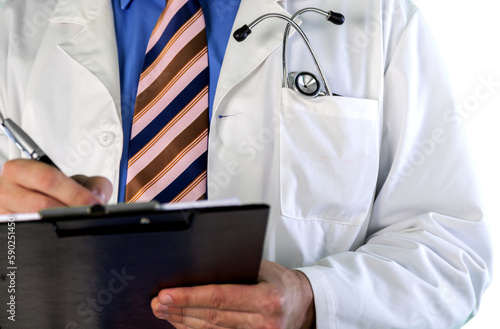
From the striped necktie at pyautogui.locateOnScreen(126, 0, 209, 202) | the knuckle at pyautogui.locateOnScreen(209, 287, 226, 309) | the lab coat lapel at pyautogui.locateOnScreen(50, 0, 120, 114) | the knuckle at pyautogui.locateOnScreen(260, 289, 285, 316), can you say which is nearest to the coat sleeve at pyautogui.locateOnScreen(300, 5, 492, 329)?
the knuckle at pyautogui.locateOnScreen(260, 289, 285, 316)

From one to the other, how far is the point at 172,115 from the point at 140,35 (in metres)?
0.24

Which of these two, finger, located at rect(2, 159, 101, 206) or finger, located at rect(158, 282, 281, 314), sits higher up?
finger, located at rect(2, 159, 101, 206)

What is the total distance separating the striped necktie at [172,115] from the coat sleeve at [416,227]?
36 cm

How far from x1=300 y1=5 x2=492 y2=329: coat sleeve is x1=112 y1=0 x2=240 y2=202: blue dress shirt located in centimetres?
40

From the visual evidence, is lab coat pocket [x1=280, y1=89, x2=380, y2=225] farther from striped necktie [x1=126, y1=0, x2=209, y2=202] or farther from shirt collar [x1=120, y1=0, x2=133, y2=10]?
shirt collar [x1=120, y1=0, x2=133, y2=10]

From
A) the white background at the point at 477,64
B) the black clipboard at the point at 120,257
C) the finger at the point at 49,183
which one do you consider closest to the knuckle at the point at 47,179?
the finger at the point at 49,183

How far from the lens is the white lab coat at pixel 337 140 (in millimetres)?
1182

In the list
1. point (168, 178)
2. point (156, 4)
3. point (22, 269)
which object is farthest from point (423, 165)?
point (22, 269)

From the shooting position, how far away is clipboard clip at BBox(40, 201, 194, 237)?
686 mm

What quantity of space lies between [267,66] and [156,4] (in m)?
0.34

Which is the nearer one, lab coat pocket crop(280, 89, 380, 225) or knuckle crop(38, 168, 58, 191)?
knuckle crop(38, 168, 58, 191)

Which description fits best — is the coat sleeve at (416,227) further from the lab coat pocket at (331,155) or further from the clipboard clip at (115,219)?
the clipboard clip at (115,219)

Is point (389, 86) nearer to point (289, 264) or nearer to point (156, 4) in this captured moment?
point (289, 264)

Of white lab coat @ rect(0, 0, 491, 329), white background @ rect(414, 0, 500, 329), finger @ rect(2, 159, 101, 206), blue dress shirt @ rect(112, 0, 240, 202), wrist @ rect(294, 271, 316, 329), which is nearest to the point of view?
finger @ rect(2, 159, 101, 206)
